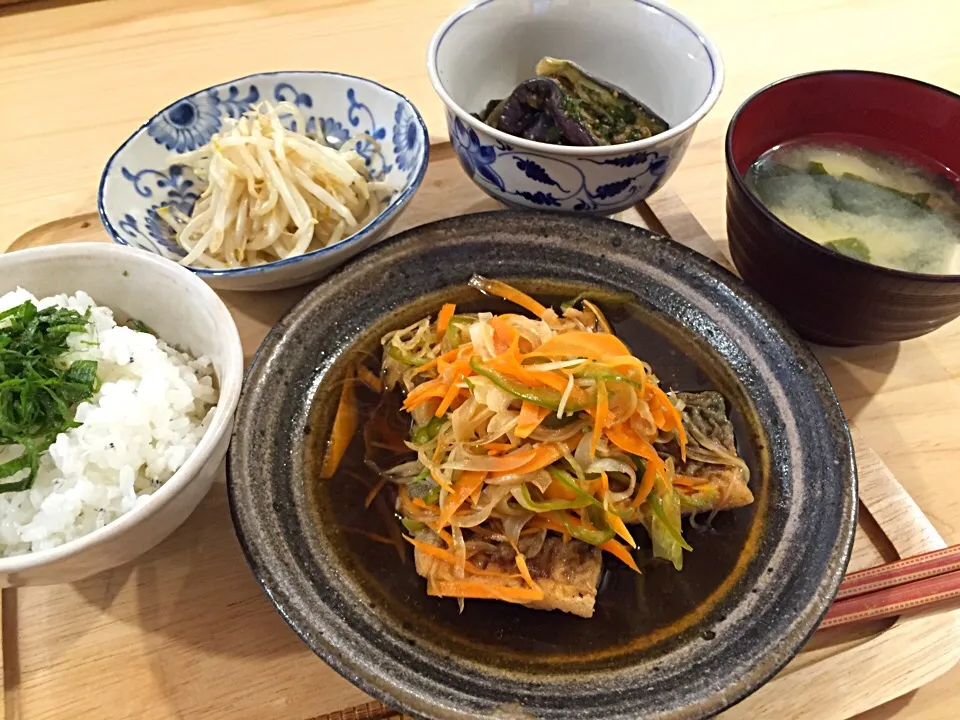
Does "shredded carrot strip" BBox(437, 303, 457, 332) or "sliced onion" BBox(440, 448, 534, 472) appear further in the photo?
"shredded carrot strip" BBox(437, 303, 457, 332)

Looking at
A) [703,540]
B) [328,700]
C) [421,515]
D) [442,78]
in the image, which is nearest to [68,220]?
[442,78]

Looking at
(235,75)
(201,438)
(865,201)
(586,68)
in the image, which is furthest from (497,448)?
(235,75)

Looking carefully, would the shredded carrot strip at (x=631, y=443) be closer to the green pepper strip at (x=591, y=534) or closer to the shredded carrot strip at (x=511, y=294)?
the green pepper strip at (x=591, y=534)

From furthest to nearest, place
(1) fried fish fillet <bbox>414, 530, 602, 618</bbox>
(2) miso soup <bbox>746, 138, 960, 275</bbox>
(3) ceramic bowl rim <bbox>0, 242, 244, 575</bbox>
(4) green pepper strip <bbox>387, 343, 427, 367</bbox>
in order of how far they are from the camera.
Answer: (2) miso soup <bbox>746, 138, 960, 275</bbox>, (4) green pepper strip <bbox>387, 343, 427, 367</bbox>, (1) fried fish fillet <bbox>414, 530, 602, 618</bbox>, (3) ceramic bowl rim <bbox>0, 242, 244, 575</bbox>

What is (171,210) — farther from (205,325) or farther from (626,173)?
(626,173)

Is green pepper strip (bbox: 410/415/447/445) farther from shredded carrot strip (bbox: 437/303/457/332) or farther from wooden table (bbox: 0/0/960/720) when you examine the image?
wooden table (bbox: 0/0/960/720)

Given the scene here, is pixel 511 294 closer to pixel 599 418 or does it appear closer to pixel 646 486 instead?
pixel 599 418

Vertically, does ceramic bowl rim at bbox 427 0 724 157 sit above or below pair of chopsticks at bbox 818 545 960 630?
above

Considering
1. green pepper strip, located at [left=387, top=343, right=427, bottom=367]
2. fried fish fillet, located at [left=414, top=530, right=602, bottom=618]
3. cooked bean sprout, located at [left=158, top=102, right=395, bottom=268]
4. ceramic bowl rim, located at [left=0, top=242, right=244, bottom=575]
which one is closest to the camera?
ceramic bowl rim, located at [left=0, top=242, right=244, bottom=575]

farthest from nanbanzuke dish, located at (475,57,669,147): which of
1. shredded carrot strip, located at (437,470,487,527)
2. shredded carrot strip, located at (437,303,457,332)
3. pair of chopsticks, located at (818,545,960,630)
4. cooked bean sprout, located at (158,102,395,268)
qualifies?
pair of chopsticks, located at (818,545,960,630)
